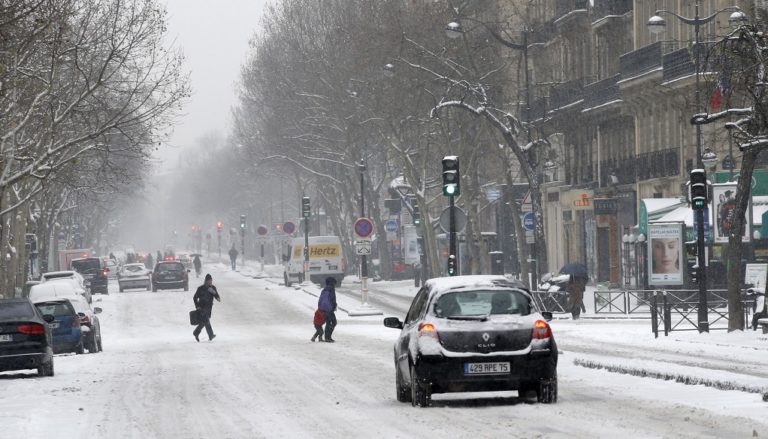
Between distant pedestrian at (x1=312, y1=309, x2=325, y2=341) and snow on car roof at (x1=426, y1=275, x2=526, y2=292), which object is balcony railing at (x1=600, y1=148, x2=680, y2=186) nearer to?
distant pedestrian at (x1=312, y1=309, x2=325, y2=341)

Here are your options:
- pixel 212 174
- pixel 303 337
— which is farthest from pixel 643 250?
pixel 212 174

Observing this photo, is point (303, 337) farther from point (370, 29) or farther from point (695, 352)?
point (370, 29)

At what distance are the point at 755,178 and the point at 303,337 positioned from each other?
14246mm

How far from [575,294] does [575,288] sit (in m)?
0.29

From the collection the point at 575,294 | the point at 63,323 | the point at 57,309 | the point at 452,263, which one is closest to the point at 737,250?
the point at 452,263

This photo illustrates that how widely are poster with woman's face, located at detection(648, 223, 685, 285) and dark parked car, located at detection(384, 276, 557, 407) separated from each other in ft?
91.2

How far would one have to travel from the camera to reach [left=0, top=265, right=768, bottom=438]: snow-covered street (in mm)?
13977

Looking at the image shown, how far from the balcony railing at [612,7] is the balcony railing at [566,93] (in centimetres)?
282

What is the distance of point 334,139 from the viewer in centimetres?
7894

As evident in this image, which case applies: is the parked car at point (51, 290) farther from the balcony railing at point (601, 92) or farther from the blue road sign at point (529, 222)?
the balcony railing at point (601, 92)

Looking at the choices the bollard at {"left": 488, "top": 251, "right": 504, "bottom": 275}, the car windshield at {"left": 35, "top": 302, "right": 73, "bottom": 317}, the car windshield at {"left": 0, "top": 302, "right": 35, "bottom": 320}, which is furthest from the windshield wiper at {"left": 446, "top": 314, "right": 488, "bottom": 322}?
the bollard at {"left": 488, "top": 251, "right": 504, "bottom": 275}

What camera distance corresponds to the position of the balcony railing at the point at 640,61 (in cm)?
5634

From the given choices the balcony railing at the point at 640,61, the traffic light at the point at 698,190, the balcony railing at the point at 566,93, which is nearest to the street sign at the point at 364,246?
the balcony railing at the point at 640,61

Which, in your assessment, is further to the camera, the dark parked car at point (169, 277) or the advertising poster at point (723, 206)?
the dark parked car at point (169, 277)
